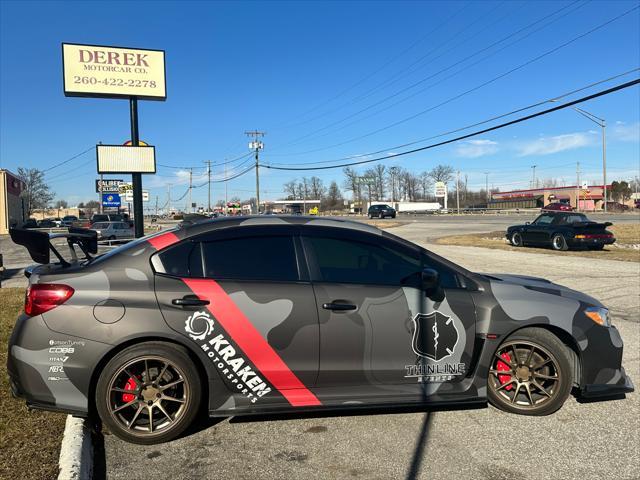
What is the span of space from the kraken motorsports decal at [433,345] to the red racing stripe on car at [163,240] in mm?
1997

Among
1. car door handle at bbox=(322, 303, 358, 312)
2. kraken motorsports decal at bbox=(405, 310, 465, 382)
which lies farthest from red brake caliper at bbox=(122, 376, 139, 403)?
kraken motorsports decal at bbox=(405, 310, 465, 382)

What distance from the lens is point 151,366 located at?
11.8ft

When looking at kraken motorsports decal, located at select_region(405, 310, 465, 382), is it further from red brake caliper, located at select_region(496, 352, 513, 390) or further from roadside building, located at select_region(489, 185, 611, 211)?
roadside building, located at select_region(489, 185, 611, 211)

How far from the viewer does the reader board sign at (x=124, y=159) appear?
15.2 m

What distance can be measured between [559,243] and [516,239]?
2.34 metres

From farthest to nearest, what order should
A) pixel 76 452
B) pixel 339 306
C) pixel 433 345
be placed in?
pixel 433 345 < pixel 339 306 < pixel 76 452

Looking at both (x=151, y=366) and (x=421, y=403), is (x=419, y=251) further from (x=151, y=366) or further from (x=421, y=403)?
(x=151, y=366)

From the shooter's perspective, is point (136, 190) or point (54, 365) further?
point (136, 190)

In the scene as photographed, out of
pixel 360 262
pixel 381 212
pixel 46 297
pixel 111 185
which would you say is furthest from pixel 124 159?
pixel 111 185

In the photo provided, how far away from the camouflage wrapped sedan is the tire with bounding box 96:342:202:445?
1 cm

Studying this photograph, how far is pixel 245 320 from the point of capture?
3625 millimetres

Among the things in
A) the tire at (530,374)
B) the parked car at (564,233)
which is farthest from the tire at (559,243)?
the tire at (530,374)

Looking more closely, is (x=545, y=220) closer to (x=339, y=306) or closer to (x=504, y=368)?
(x=504, y=368)

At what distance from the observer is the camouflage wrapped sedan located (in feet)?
11.5
